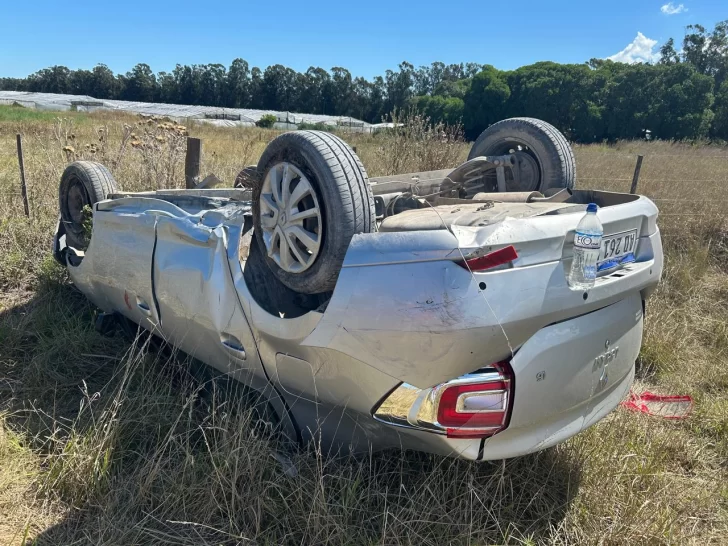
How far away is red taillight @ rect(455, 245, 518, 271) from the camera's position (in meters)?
1.66

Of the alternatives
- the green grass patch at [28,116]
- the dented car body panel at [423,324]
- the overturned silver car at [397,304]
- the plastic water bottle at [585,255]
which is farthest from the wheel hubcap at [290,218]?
the green grass patch at [28,116]

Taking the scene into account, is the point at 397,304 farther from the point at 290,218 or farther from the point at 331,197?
the point at 290,218

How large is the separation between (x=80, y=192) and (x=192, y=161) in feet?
6.53

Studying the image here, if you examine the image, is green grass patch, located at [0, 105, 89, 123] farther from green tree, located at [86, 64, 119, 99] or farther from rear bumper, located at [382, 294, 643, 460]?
green tree, located at [86, 64, 119, 99]

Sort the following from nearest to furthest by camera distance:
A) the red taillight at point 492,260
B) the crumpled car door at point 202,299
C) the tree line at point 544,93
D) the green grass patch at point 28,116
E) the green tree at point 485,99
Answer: the red taillight at point 492,260
the crumpled car door at point 202,299
the green grass patch at point 28,116
the tree line at point 544,93
the green tree at point 485,99

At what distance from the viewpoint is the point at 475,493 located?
2164 mm

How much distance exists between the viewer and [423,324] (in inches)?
66.8

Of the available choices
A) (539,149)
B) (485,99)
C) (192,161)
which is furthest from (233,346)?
(485,99)

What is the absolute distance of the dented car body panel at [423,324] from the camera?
1.69m

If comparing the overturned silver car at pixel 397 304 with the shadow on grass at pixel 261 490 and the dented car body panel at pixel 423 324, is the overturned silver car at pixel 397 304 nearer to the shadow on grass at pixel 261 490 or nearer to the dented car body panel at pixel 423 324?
the dented car body panel at pixel 423 324

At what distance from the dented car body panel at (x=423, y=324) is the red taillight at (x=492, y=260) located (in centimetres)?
2

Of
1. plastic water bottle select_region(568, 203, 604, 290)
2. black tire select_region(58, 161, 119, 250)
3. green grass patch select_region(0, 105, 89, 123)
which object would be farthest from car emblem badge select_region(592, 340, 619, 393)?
green grass patch select_region(0, 105, 89, 123)

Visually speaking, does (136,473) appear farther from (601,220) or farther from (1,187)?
(1,187)

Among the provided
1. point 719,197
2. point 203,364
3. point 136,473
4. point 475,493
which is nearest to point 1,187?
point 203,364
